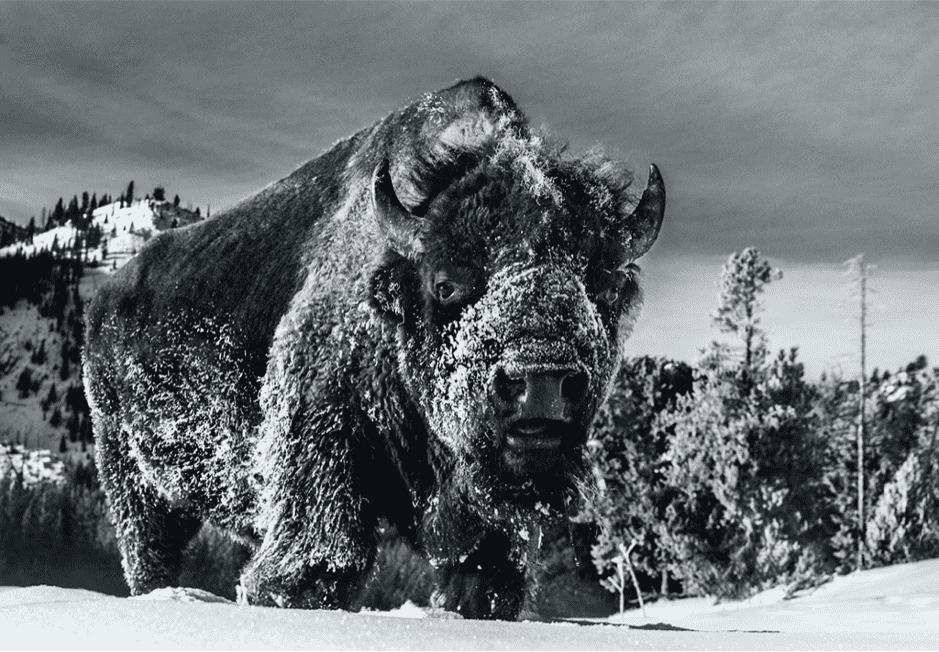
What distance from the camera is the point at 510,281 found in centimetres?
404

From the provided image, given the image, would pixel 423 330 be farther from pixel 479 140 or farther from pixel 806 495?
pixel 806 495

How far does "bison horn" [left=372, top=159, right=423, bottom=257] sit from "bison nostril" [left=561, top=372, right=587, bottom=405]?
3.24ft

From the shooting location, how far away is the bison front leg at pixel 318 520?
14.9ft

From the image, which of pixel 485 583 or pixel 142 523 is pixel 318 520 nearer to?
pixel 485 583

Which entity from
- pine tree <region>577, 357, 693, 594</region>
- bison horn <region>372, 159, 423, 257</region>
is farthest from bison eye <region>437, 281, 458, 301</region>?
pine tree <region>577, 357, 693, 594</region>

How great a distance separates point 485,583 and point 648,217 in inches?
71.5

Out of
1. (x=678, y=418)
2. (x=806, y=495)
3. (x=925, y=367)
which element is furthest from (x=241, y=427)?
(x=925, y=367)

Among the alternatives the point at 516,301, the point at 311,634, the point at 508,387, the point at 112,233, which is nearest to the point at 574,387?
the point at 508,387

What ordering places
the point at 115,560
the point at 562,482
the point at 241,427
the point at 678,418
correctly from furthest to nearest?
the point at 678,418, the point at 115,560, the point at 241,427, the point at 562,482

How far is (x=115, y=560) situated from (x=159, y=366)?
11.6 metres

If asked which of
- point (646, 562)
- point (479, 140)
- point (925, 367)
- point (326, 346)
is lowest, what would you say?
point (646, 562)

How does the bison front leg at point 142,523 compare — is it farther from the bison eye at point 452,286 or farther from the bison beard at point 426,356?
the bison eye at point 452,286

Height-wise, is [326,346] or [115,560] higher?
[326,346]

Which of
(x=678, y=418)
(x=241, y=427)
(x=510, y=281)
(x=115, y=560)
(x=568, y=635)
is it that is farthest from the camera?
(x=678, y=418)
